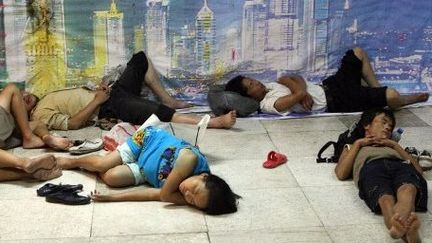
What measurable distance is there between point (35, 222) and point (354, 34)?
2.56 metres

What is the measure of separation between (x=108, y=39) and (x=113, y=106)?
0.50m

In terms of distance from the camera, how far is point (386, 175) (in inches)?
111

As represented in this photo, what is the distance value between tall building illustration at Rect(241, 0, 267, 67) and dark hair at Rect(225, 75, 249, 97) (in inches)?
8.4

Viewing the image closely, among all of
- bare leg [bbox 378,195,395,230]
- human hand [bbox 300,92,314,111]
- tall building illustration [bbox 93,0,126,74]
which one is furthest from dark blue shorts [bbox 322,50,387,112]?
bare leg [bbox 378,195,395,230]

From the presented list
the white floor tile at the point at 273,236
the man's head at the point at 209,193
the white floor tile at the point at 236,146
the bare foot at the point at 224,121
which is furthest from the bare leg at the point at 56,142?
the white floor tile at the point at 273,236

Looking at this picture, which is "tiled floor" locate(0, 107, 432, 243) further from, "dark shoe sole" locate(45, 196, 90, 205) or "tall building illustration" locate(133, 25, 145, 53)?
"tall building illustration" locate(133, 25, 145, 53)

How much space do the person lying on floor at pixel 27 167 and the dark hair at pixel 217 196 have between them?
82 cm

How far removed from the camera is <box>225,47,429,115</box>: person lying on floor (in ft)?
13.5

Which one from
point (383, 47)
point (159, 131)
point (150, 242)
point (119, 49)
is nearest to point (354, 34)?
point (383, 47)

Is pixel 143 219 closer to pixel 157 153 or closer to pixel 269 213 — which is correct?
pixel 157 153

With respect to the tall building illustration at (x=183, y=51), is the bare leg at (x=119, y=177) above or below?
below

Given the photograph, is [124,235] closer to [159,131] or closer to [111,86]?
[159,131]

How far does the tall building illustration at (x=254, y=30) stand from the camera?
427 centimetres

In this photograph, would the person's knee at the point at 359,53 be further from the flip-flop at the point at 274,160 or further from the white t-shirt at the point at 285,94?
the flip-flop at the point at 274,160
